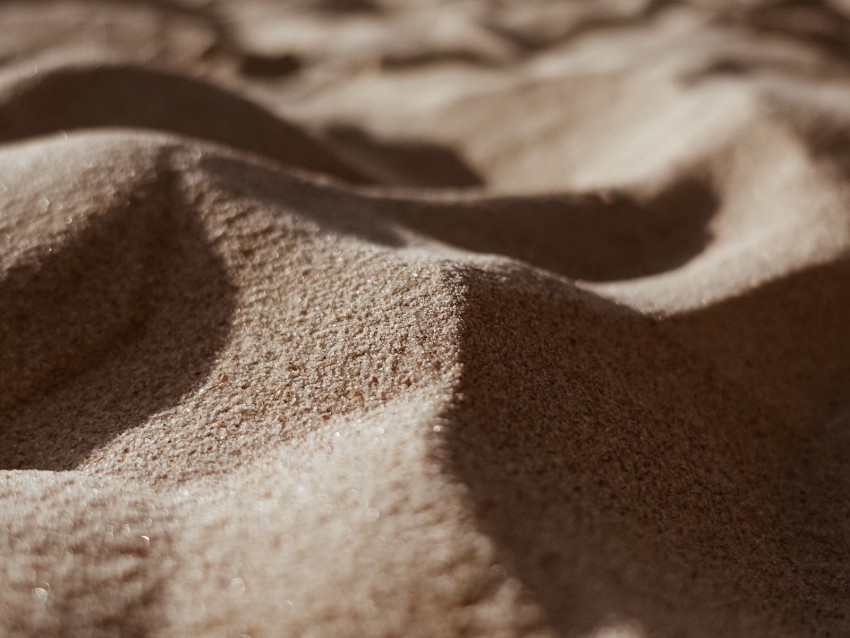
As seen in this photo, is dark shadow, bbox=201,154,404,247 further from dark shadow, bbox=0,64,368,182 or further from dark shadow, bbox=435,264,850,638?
dark shadow, bbox=0,64,368,182

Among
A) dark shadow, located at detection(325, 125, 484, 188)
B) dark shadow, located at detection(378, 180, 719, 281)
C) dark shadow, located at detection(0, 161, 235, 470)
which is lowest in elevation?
dark shadow, located at detection(325, 125, 484, 188)

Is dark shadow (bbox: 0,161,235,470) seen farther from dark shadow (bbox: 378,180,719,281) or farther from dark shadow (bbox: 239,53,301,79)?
dark shadow (bbox: 239,53,301,79)

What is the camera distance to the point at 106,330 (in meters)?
1.14

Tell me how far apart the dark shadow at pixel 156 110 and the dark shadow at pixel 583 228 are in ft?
2.21

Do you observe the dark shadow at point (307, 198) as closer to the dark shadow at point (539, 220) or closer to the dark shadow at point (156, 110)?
the dark shadow at point (539, 220)

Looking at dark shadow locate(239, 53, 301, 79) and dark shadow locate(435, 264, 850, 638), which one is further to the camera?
dark shadow locate(239, 53, 301, 79)

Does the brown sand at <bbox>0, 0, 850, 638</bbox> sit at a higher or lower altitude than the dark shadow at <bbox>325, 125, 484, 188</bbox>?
higher

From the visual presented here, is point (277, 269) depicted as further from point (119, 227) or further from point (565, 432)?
point (565, 432)

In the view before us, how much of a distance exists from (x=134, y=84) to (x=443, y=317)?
1598 millimetres

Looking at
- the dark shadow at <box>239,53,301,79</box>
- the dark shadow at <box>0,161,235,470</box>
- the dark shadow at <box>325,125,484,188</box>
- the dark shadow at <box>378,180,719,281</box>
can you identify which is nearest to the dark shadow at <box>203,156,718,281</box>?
the dark shadow at <box>378,180,719,281</box>

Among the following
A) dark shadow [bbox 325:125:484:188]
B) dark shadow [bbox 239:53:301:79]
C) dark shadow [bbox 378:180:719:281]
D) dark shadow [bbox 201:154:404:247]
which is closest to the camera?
dark shadow [bbox 201:154:404:247]

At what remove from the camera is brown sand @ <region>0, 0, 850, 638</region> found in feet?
2.41

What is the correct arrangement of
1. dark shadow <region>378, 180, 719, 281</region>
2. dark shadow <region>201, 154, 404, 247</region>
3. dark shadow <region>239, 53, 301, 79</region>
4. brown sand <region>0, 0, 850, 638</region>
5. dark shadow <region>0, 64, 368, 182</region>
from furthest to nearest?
1. dark shadow <region>239, 53, 301, 79</region>
2. dark shadow <region>0, 64, 368, 182</region>
3. dark shadow <region>378, 180, 719, 281</region>
4. dark shadow <region>201, 154, 404, 247</region>
5. brown sand <region>0, 0, 850, 638</region>

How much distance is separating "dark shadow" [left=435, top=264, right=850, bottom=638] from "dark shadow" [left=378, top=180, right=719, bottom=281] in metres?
0.35
